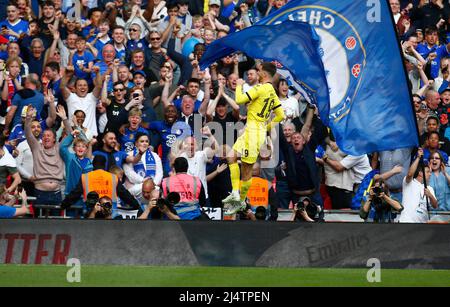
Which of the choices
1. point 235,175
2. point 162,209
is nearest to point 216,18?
point 235,175

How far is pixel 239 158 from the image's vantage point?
1670 centimetres

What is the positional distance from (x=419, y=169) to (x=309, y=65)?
2473mm

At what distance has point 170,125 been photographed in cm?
1839

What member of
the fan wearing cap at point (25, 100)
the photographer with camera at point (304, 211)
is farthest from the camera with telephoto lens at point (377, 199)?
the fan wearing cap at point (25, 100)

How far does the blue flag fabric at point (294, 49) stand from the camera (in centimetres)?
1574

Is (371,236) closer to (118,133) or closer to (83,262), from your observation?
(83,262)

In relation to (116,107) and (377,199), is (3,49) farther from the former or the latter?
(377,199)

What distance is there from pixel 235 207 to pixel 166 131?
2.98 meters

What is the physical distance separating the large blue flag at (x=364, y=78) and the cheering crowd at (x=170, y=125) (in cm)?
79

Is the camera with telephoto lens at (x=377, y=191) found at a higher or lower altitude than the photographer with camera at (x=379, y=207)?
higher

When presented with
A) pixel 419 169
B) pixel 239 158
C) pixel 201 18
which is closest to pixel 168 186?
pixel 239 158

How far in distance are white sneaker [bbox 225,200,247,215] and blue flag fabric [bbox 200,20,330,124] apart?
1686mm

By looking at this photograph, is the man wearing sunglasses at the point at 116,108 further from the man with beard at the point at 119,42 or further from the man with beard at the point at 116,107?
the man with beard at the point at 119,42

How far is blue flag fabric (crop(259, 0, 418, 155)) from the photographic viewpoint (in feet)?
50.9
